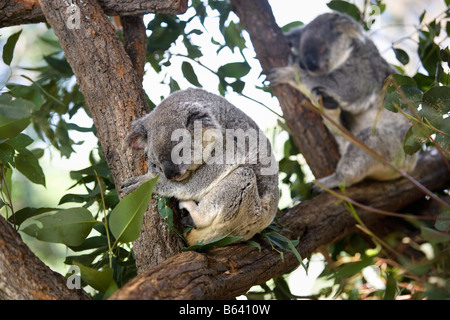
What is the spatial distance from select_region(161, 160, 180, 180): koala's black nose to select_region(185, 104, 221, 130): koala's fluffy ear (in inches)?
10.1

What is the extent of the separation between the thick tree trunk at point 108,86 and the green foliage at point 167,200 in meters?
0.15

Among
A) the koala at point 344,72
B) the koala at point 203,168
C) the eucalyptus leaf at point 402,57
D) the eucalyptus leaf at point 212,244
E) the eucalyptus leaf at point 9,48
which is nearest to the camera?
the eucalyptus leaf at point 212,244

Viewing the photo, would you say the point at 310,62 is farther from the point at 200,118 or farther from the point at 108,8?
the point at 200,118

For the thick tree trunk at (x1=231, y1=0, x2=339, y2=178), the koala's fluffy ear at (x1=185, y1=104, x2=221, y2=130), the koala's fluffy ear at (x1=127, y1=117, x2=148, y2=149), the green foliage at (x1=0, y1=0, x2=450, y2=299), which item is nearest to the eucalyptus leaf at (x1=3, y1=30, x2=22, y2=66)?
the green foliage at (x1=0, y1=0, x2=450, y2=299)

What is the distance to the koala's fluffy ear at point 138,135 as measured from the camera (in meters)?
2.27

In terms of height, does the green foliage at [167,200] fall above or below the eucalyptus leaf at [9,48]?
below

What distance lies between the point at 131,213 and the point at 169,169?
1.26 ft

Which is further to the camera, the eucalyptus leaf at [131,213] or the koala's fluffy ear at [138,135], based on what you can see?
the koala's fluffy ear at [138,135]

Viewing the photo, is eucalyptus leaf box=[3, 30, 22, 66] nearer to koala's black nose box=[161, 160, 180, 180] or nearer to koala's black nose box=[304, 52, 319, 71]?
koala's black nose box=[161, 160, 180, 180]

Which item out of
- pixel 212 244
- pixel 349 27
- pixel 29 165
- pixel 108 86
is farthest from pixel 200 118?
pixel 349 27

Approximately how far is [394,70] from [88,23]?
10.5 feet

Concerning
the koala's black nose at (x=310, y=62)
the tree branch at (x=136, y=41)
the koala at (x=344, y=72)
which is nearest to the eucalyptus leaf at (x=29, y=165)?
the tree branch at (x=136, y=41)

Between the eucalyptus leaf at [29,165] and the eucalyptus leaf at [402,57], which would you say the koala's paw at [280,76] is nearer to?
the eucalyptus leaf at [402,57]

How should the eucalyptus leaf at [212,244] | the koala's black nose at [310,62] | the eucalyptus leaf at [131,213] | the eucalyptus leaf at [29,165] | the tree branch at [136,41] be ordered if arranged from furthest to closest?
the koala's black nose at [310,62] → the tree branch at [136,41] → the eucalyptus leaf at [29,165] → the eucalyptus leaf at [212,244] → the eucalyptus leaf at [131,213]
